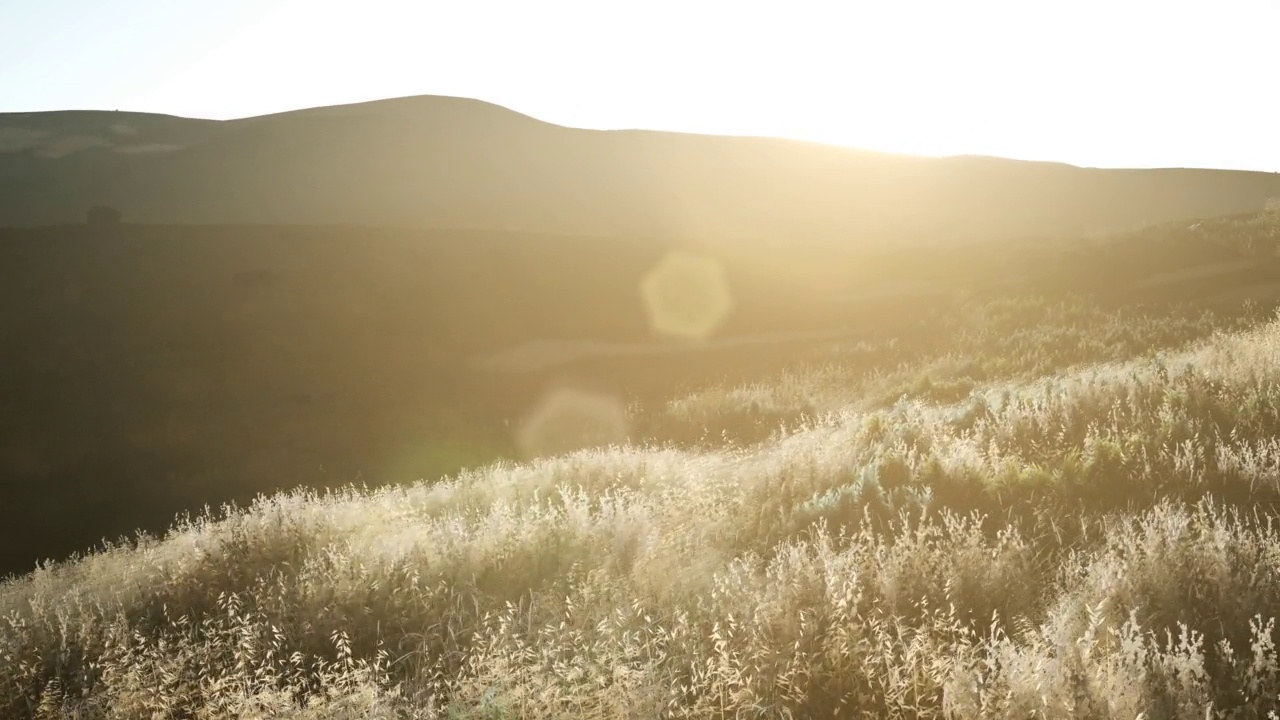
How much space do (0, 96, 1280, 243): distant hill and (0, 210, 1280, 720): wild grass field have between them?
4804 centimetres

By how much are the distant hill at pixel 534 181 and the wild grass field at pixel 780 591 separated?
158ft

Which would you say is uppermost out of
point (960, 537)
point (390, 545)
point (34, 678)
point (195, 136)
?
point (195, 136)

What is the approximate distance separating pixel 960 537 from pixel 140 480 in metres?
21.5

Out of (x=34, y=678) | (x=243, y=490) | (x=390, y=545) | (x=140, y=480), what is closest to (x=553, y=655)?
(x=390, y=545)

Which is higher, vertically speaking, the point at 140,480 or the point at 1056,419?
the point at 1056,419

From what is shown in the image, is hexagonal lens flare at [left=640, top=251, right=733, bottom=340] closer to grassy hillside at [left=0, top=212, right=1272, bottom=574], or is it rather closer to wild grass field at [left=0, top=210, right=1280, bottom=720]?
grassy hillside at [left=0, top=212, right=1272, bottom=574]

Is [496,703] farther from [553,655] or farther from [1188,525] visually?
[1188,525]

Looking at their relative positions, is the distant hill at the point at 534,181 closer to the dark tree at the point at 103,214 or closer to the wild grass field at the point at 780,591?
the dark tree at the point at 103,214

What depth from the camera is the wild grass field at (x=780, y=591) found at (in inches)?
135

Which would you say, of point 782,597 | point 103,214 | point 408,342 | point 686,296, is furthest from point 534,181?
point 782,597

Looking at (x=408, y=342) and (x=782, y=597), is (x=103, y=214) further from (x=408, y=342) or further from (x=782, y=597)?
(x=782, y=597)

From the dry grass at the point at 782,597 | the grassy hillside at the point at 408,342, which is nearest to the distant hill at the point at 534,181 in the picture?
the grassy hillside at the point at 408,342

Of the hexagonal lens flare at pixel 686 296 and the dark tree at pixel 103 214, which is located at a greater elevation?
the dark tree at pixel 103 214

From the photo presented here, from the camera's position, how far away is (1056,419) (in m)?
7.50
